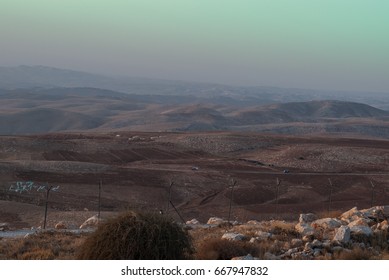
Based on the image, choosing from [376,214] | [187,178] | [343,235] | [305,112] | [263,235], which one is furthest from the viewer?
[305,112]

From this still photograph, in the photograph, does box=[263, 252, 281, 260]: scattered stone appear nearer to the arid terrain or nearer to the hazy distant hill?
the arid terrain

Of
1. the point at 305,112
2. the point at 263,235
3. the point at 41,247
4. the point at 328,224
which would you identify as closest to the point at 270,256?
the point at 263,235

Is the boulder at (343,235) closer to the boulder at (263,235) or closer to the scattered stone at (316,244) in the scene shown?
the scattered stone at (316,244)

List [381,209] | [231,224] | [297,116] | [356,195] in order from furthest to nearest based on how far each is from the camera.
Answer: [297,116]
[356,195]
[231,224]
[381,209]

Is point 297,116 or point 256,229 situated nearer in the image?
point 256,229

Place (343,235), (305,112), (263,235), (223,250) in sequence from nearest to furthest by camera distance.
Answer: (223,250) → (343,235) → (263,235) → (305,112)

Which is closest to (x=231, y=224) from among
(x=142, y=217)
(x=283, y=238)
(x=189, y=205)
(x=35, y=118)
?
(x=283, y=238)

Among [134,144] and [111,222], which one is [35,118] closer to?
[134,144]

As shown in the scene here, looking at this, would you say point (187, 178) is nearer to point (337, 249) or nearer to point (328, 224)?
point (328, 224)
